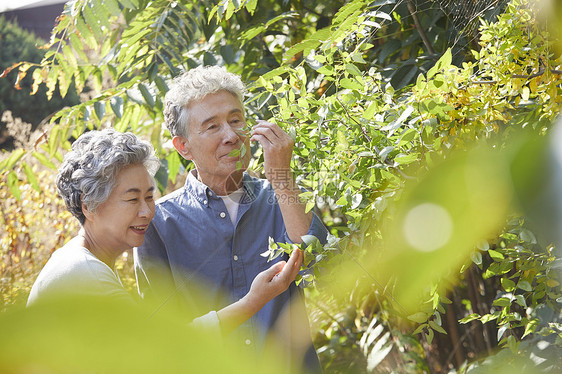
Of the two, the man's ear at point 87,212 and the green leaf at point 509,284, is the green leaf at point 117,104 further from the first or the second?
the green leaf at point 509,284

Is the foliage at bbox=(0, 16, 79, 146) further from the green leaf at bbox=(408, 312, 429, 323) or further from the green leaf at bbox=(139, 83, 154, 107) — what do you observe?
the green leaf at bbox=(408, 312, 429, 323)

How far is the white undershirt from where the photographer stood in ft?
4.39

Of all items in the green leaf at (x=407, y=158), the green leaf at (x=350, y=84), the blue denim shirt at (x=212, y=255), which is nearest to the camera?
the green leaf at (x=407, y=158)

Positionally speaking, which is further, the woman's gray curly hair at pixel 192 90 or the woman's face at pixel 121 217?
the woman's gray curly hair at pixel 192 90

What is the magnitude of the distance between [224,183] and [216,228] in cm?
11

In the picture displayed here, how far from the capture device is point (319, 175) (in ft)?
3.28

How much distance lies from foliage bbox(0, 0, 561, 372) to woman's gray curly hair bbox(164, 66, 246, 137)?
0.07 meters

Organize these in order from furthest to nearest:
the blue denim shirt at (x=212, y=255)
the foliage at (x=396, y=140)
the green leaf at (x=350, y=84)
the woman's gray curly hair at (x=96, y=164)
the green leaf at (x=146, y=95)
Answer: the green leaf at (x=146, y=95) < the blue denim shirt at (x=212, y=255) < the woman's gray curly hair at (x=96, y=164) < the green leaf at (x=350, y=84) < the foliage at (x=396, y=140)

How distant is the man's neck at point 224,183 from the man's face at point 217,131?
2 cm

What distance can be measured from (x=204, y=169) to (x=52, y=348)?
4.20 feet

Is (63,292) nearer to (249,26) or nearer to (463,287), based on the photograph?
(249,26)

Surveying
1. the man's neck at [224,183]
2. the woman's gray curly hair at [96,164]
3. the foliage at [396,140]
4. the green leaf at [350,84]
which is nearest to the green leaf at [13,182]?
the foliage at [396,140]

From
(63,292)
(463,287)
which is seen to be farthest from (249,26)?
(63,292)

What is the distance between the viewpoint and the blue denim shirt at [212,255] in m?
1.27
